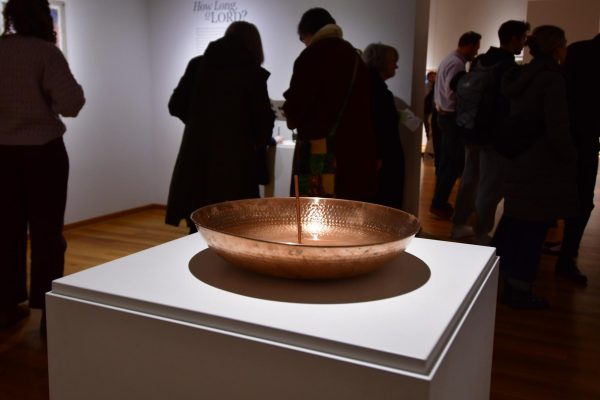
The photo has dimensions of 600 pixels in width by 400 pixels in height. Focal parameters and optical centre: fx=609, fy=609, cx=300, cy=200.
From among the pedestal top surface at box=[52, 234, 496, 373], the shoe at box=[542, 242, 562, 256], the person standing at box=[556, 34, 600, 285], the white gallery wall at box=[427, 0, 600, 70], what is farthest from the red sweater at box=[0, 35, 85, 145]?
the white gallery wall at box=[427, 0, 600, 70]

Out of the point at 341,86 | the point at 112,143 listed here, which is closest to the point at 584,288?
the point at 341,86

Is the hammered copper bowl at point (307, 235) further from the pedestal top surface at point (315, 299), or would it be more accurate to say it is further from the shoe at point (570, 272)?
the shoe at point (570, 272)

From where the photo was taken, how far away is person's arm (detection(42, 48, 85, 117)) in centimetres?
237

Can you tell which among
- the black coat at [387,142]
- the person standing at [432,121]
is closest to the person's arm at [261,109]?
the black coat at [387,142]

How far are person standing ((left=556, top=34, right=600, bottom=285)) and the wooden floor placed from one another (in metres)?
0.35

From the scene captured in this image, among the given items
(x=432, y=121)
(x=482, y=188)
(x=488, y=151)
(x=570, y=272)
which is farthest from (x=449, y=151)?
(x=570, y=272)

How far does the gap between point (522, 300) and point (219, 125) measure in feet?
5.78

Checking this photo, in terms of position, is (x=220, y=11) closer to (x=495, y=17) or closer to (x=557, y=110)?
(x=557, y=110)

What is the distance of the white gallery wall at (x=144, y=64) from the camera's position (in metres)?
4.55

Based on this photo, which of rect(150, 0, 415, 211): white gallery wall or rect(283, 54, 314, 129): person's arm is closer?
rect(283, 54, 314, 129): person's arm

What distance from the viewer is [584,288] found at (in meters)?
3.39

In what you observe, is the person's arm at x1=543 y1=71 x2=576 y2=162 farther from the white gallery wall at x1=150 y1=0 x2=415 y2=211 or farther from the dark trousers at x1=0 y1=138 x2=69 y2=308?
the dark trousers at x1=0 y1=138 x2=69 y2=308

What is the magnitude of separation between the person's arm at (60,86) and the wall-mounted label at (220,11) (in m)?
2.77

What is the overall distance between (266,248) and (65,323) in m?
0.36
